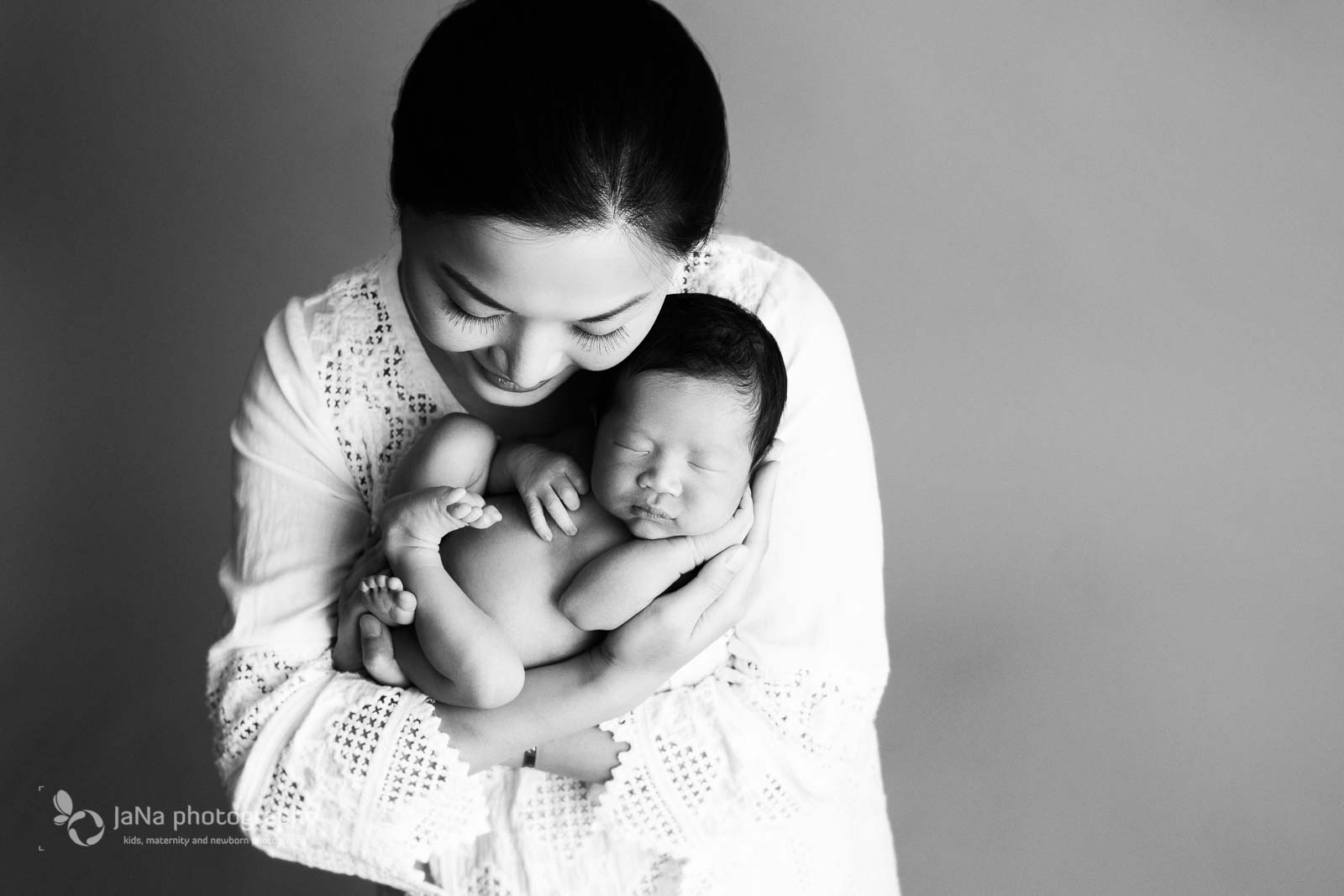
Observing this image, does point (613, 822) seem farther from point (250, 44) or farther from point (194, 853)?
point (250, 44)

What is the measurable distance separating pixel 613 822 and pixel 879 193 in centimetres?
190

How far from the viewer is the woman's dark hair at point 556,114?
1.35 meters

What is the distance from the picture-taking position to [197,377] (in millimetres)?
3059

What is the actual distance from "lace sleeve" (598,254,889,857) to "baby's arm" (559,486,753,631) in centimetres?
13

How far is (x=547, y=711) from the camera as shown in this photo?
165 centimetres

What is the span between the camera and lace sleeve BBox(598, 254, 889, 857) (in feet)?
5.55

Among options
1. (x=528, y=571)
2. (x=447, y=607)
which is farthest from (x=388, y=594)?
(x=528, y=571)

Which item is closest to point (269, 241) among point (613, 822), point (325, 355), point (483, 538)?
point (325, 355)

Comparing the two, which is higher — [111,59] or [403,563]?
[111,59]

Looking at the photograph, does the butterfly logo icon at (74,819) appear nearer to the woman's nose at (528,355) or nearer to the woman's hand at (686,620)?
the woman's hand at (686,620)

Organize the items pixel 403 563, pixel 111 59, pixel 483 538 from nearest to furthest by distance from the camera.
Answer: pixel 403 563 → pixel 483 538 → pixel 111 59

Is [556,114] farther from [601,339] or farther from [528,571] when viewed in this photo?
[528,571]

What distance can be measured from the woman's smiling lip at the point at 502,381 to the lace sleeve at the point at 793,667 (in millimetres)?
369

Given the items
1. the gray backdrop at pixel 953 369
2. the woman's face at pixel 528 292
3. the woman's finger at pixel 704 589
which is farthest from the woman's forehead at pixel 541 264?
the gray backdrop at pixel 953 369
